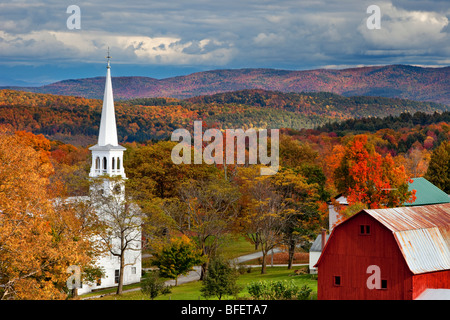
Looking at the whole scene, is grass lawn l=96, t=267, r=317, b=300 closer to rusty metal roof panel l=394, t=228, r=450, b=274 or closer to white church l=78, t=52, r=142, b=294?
white church l=78, t=52, r=142, b=294

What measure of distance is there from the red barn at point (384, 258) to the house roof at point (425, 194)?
14.9 metres

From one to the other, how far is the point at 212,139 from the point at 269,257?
47.9m

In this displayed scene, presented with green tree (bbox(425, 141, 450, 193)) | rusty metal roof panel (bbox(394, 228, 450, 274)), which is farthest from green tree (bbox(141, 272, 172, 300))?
green tree (bbox(425, 141, 450, 193))

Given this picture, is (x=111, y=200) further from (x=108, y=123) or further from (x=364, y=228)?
(x=364, y=228)

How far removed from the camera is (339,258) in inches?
1713

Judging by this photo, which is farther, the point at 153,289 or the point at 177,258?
the point at 177,258

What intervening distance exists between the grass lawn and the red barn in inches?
145

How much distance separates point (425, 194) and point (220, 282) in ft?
81.1

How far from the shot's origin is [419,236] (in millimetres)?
42438

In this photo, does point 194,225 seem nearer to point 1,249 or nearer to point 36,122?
point 1,249

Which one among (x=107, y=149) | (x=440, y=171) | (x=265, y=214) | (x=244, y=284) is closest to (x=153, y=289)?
(x=244, y=284)

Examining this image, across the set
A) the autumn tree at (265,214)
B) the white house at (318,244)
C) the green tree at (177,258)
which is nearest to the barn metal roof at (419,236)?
the white house at (318,244)

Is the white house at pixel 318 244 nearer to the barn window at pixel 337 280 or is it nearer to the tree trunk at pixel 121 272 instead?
the barn window at pixel 337 280
